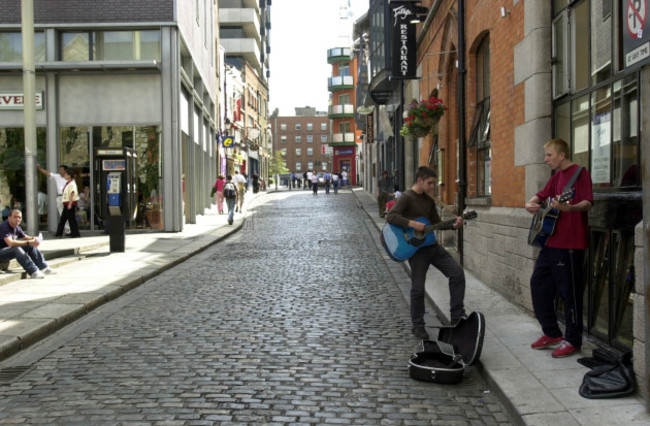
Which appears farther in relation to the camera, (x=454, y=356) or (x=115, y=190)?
(x=115, y=190)

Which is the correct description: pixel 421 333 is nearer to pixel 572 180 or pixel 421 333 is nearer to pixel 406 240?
pixel 406 240

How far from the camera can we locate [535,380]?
475 centimetres

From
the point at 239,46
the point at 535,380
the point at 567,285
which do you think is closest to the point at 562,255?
the point at 567,285

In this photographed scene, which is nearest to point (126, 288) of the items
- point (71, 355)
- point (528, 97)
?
point (71, 355)

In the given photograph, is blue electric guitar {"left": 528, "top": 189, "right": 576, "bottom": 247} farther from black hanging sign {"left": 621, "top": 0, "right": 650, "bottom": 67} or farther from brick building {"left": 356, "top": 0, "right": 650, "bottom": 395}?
black hanging sign {"left": 621, "top": 0, "right": 650, "bottom": 67}

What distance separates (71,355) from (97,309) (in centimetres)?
226

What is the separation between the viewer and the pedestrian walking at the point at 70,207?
52.2 feet

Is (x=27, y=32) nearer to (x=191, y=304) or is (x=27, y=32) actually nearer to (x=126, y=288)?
(x=126, y=288)

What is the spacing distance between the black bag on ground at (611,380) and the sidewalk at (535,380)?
5cm

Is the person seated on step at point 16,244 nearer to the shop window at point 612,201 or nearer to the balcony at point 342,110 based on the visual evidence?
the shop window at point 612,201

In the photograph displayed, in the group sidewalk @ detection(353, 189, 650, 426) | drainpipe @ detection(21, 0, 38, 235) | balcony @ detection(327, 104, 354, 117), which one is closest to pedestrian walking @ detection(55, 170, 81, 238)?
drainpipe @ detection(21, 0, 38, 235)

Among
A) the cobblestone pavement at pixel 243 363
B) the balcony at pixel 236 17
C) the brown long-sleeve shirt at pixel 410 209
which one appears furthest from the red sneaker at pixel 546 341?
the balcony at pixel 236 17

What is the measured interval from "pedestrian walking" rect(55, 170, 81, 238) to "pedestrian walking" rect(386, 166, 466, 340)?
37.3ft

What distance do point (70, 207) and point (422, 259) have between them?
11838mm
